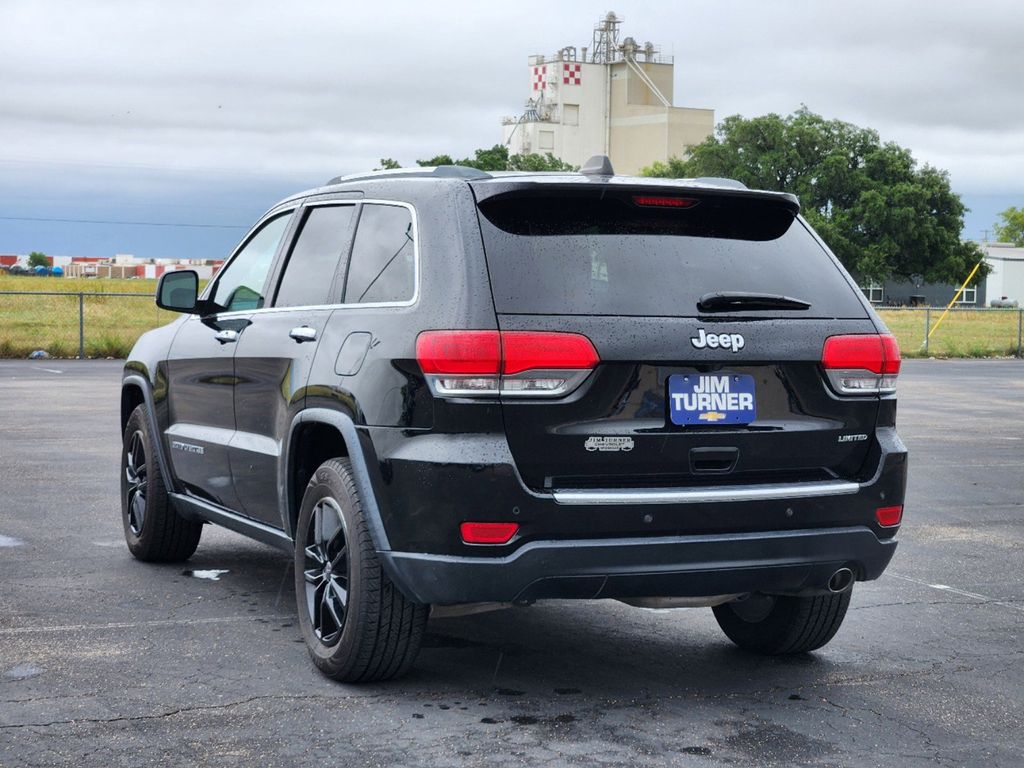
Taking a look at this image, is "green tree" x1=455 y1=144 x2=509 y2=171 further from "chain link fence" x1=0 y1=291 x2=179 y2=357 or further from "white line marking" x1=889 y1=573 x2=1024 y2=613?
"white line marking" x1=889 y1=573 x2=1024 y2=613

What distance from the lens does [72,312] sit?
3894 cm

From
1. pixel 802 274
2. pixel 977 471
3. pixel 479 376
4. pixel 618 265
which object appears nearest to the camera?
pixel 479 376

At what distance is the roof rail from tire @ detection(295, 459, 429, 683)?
3.59ft

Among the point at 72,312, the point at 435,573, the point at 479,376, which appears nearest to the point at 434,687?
the point at 435,573

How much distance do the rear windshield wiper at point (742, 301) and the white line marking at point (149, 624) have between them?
248cm

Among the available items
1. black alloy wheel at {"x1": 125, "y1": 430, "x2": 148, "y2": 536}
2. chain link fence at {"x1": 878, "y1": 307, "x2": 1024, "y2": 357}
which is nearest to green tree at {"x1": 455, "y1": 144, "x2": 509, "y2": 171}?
chain link fence at {"x1": 878, "y1": 307, "x2": 1024, "y2": 357}

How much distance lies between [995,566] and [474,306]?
14.6 feet

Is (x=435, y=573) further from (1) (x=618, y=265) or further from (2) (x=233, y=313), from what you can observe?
(2) (x=233, y=313)

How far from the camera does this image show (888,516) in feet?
17.5

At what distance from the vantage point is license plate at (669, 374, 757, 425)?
494 cm

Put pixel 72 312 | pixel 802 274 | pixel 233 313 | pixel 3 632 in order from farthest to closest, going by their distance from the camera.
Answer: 1. pixel 72 312
2. pixel 233 313
3. pixel 3 632
4. pixel 802 274

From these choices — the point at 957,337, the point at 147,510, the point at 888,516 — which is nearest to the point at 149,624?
the point at 147,510

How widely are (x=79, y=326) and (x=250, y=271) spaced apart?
25.9m

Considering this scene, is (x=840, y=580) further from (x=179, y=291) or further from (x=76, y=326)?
(x=76, y=326)
